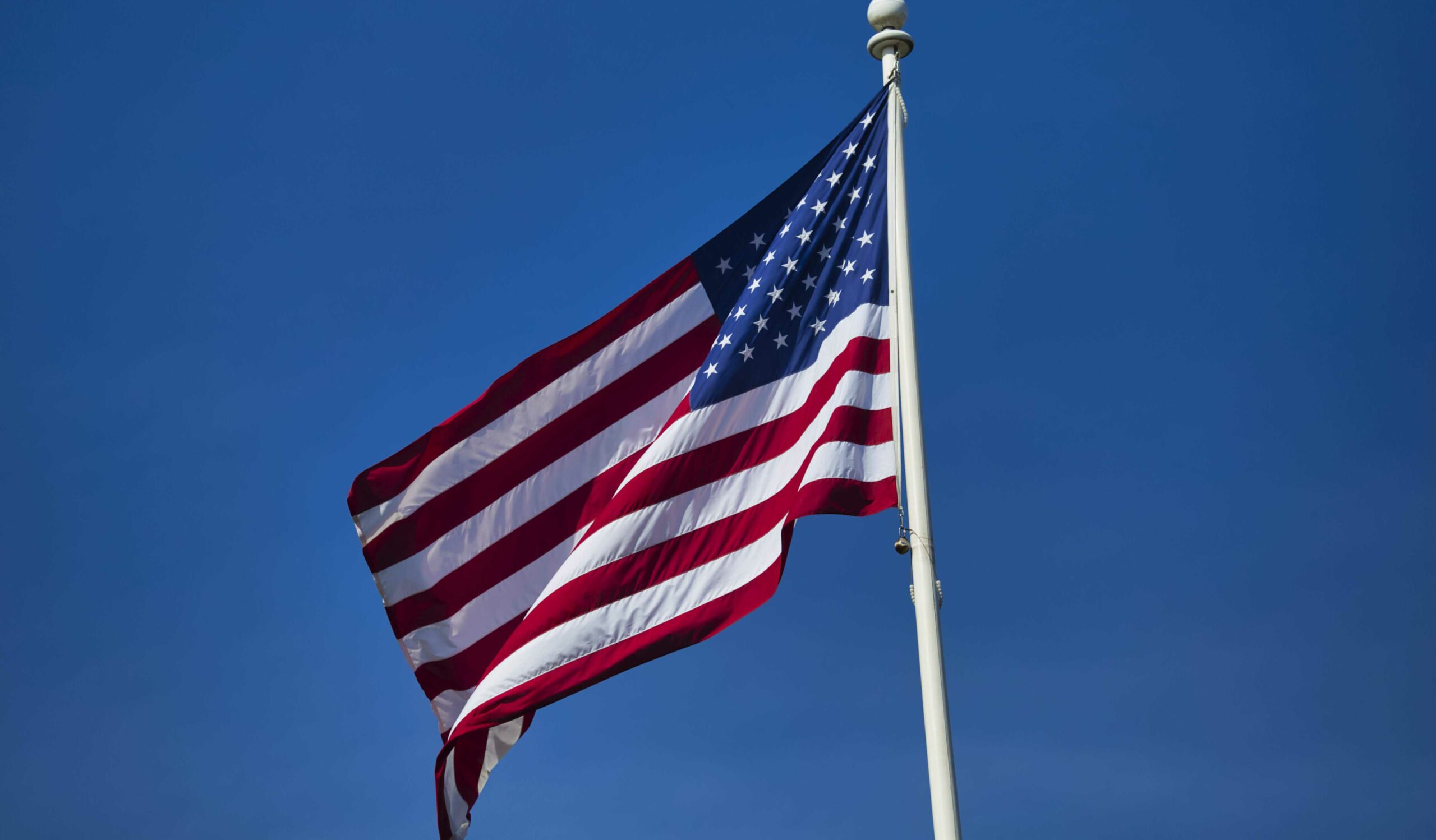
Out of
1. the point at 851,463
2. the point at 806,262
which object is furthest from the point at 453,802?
the point at 806,262

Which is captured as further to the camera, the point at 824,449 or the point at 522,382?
the point at 522,382

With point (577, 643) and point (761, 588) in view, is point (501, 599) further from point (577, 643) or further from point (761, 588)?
point (761, 588)

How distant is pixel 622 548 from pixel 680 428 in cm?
124

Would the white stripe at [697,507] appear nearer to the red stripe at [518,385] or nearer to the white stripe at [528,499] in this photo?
the white stripe at [528,499]

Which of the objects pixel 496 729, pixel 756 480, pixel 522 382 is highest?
pixel 522 382

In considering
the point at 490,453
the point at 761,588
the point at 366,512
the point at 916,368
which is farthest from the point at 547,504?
the point at 916,368

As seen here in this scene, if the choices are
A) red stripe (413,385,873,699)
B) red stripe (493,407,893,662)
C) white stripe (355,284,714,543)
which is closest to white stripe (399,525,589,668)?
white stripe (355,284,714,543)

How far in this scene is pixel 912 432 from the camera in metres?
11.5

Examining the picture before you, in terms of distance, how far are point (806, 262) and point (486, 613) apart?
15.8 ft

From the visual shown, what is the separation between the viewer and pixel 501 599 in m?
14.4

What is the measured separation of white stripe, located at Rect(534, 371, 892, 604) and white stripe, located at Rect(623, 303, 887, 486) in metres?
0.40

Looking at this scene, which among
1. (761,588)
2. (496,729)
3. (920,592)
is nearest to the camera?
(920,592)

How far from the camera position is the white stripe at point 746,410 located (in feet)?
42.4

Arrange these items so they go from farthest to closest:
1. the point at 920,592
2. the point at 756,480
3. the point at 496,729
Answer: the point at 496,729
the point at 756,480
the point at 920,592
